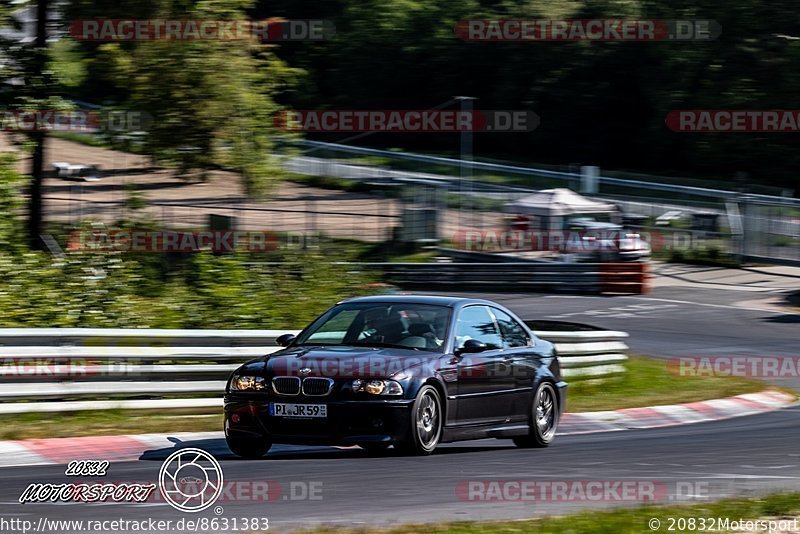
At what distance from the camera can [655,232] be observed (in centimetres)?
3722

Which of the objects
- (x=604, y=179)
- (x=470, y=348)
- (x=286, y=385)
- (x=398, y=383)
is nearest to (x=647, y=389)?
(x=470, y=348)

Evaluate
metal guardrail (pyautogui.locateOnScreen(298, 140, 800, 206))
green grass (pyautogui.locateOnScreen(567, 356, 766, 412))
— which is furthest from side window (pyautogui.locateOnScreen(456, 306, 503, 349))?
metal guardrail (pyautogui.locateOnScreen(298, 140, 800, 206))

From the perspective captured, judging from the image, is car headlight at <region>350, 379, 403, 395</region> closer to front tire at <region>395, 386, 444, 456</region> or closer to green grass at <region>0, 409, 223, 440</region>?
front tire at <region>395, 386, 444, 456</region>

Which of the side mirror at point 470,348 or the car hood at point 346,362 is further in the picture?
the side mirror at point 470,348

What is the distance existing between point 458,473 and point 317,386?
1.27 meters

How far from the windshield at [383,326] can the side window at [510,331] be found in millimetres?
832

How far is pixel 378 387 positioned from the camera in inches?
356

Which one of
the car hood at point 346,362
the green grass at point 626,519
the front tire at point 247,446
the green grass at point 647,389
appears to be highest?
the car hood at point 346,362

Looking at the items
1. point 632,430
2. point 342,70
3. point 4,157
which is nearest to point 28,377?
point 632,430

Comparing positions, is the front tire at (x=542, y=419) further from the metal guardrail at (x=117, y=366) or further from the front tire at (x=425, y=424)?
the metal guardrail at (x=117, y=366)

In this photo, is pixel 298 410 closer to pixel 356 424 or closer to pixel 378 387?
pixel 356 424

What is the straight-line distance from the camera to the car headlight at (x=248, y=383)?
30.4ft

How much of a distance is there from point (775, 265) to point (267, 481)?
28.7m

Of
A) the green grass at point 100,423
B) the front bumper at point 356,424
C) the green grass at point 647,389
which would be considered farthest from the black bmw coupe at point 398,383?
Answer: the green grass at point 647,389
